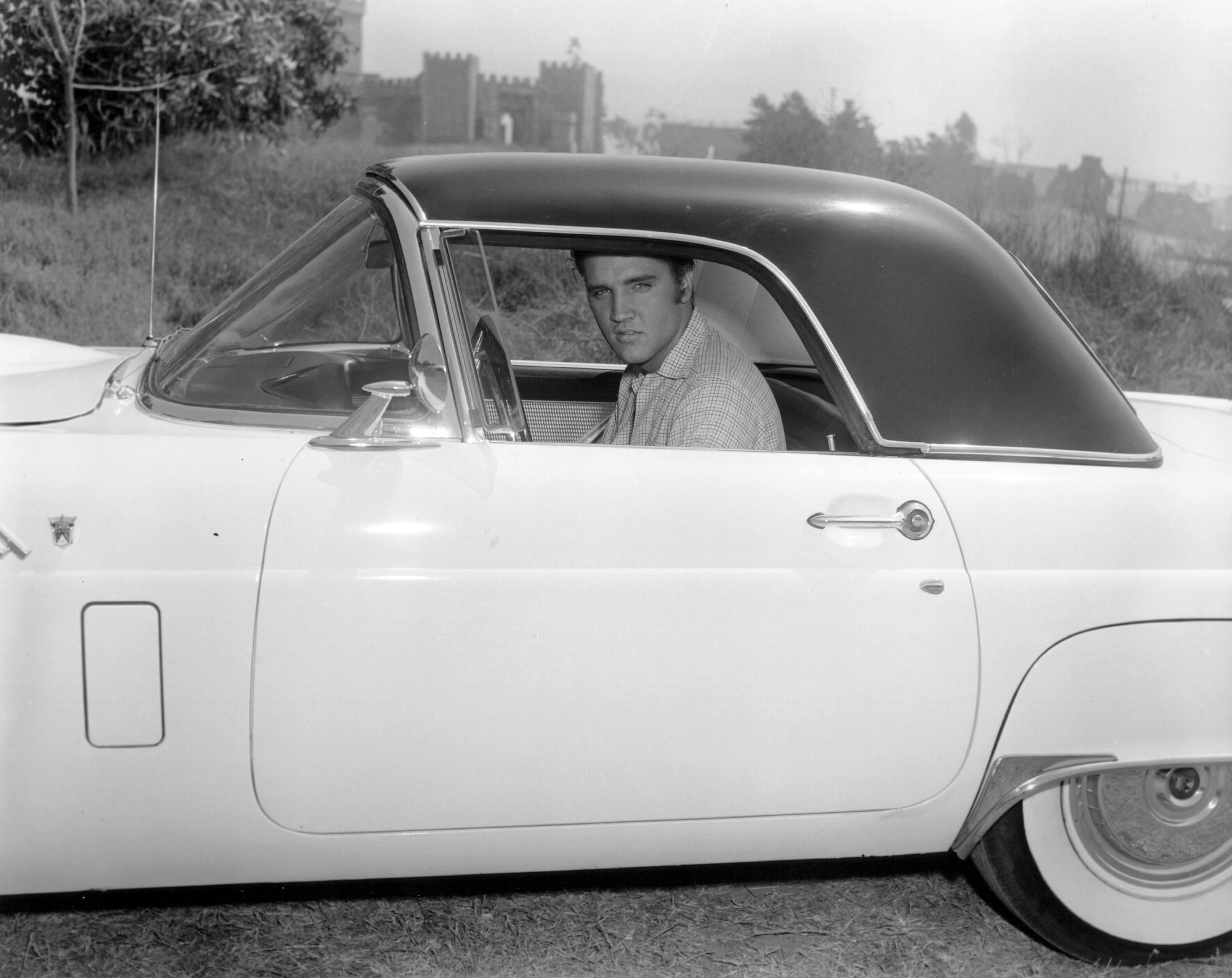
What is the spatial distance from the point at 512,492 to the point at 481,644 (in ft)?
0.86

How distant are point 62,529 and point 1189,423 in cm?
238

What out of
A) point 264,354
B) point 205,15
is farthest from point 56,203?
point 264,354

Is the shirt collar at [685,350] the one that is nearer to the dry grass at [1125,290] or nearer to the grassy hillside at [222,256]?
the grassy hillside at [222,256]

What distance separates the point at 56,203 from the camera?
Answer: 949cm

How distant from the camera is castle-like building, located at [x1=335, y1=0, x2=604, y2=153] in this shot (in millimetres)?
9250

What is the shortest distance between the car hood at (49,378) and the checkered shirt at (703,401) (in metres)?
1.03

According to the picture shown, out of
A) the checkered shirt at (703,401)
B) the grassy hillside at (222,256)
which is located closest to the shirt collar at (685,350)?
the checkered shirt at (703,401)

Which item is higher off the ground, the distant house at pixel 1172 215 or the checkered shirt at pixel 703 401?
the distant house at pixel 1172 215

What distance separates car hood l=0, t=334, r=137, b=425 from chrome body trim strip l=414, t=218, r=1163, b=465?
0.75 m

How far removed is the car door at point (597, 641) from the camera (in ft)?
6.54

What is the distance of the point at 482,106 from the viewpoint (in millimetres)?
9625

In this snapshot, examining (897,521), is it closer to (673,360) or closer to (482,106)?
(673,360)

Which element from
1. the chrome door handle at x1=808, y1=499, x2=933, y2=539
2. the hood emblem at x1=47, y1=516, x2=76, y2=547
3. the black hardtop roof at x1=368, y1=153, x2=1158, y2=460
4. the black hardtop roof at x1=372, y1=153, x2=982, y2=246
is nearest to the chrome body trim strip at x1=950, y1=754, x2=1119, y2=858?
the chrome door handle at x1=808, y1=499, x2=933, y2=539

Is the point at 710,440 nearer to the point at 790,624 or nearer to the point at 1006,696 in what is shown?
the point at 790,624
